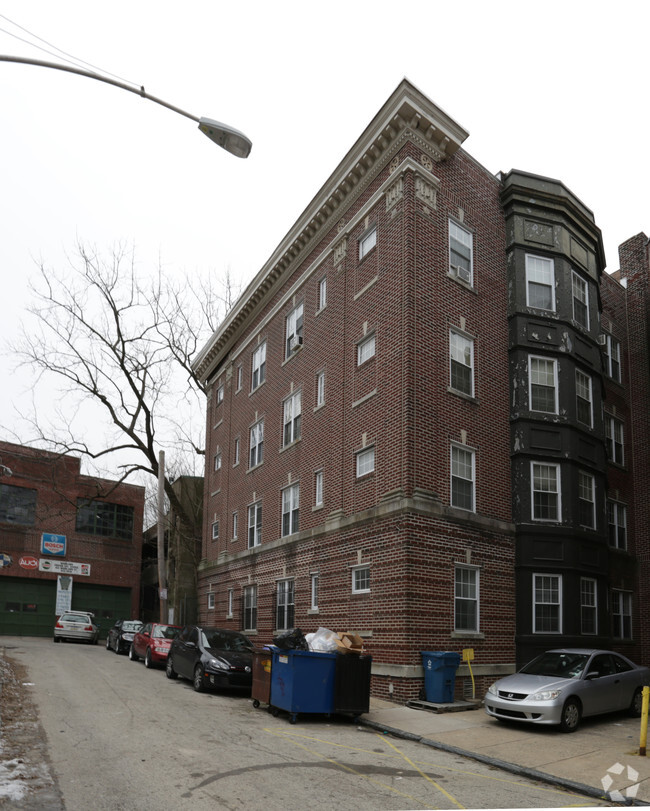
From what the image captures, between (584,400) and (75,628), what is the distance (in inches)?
1036

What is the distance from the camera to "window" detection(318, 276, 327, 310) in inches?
913

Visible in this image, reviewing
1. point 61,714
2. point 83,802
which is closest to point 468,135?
point 61,714

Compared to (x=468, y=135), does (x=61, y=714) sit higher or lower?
lower

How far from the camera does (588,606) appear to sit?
64.2ft

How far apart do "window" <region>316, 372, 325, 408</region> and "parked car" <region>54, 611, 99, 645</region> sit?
20.3 meters

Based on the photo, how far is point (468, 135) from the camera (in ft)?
64.3

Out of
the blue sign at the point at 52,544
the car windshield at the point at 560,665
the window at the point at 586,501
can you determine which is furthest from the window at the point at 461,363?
the blue sign at the point at 52,544

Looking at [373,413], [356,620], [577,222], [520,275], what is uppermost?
[577,222]

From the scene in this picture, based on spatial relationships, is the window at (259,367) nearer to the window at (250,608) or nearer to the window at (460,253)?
the window at (250,608)

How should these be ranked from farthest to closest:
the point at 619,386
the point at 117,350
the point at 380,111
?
the point at 117,350 < the point at 619,386 < the point at 380,111

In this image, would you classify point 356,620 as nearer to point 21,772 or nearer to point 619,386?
point 21,772

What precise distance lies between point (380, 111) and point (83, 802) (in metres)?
16.8

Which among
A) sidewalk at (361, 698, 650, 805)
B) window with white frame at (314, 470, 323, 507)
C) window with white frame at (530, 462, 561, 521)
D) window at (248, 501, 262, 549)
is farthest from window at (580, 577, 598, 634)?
window at (248, 501, 262, 549)

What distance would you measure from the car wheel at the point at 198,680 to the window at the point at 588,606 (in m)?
9.52
